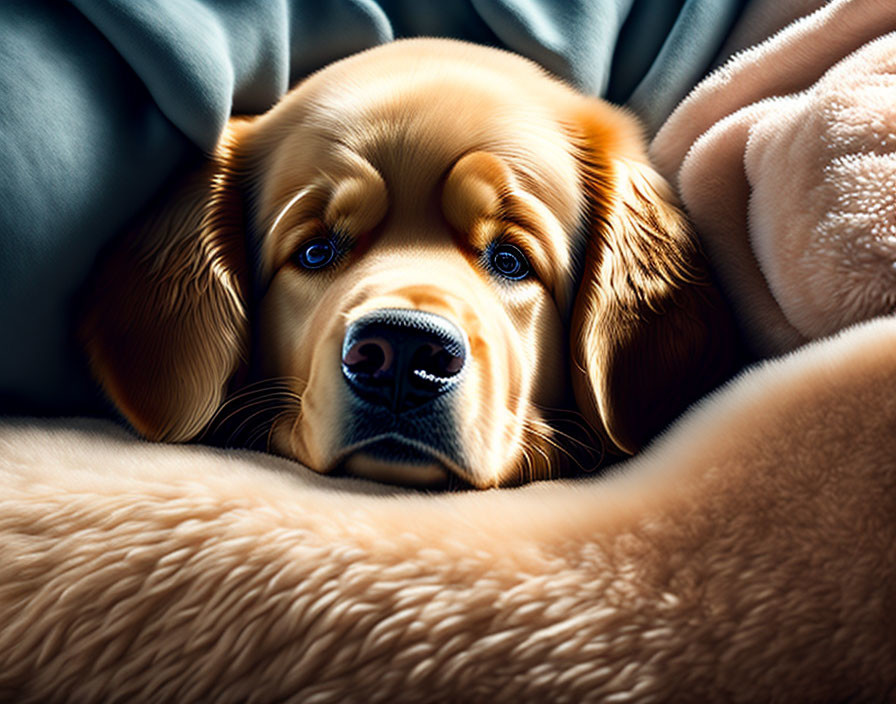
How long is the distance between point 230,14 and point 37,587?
780 mm

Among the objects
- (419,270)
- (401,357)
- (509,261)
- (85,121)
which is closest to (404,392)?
(401,357)

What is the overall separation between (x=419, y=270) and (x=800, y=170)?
465 mm

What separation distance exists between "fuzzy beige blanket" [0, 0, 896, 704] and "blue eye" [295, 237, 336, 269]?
12.1 inches

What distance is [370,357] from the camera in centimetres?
94

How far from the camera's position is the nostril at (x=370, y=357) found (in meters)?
0.92

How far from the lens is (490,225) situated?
1112 mm

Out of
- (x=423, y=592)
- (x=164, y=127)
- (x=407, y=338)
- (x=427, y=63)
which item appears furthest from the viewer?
(x=427, y=63)

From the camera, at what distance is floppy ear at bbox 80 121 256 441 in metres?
1.08

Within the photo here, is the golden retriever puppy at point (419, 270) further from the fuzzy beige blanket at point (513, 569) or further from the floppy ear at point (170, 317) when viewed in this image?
the fuzzy beige blanket at point (513, 569)

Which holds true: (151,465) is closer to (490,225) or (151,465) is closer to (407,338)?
(407,338)

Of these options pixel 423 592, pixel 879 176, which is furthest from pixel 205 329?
pixel 879 176

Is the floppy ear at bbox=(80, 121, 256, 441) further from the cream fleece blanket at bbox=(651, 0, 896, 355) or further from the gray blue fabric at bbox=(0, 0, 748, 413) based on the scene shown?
the cream fleece blanket at bbox=(651, 0, 896, 355)

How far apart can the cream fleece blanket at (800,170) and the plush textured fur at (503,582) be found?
0.13 metres

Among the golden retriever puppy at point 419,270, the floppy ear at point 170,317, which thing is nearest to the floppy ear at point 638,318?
the golden retriever puppy at point 419,270
